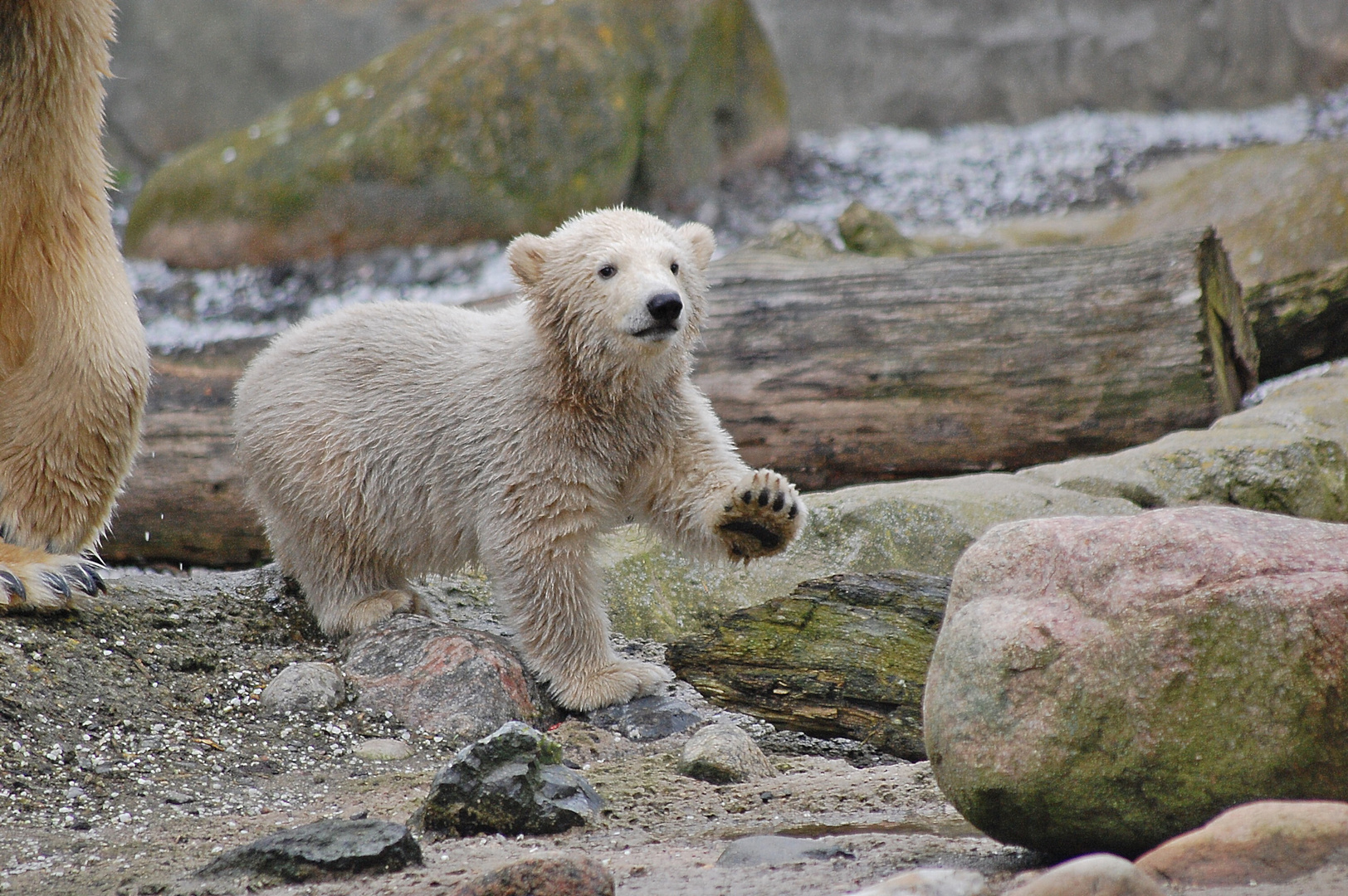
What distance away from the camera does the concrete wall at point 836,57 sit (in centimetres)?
1193

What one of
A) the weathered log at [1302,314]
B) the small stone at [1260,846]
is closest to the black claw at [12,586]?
the small stone at [1260,846]

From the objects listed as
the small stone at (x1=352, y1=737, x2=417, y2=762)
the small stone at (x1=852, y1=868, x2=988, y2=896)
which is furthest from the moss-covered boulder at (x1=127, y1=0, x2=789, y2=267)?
the small stone at (x1=852, y1=868, x2=988, y2=896)

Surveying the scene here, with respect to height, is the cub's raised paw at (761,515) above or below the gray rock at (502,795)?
above

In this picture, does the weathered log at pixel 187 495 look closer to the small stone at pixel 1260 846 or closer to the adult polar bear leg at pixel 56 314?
the adult polar bear leg at pixel 56 314

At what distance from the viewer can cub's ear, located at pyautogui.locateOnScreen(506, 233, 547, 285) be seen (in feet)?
11.7

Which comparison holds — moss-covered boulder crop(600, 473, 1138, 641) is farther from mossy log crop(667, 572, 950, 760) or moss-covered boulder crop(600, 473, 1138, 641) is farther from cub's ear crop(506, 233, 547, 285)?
cub's ear crop(506, 233, 547, 285)

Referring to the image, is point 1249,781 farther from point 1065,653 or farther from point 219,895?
point 219,895

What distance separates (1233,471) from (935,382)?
121 centimetres

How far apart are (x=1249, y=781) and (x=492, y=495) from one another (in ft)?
7.06

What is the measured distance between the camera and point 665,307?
3258mm

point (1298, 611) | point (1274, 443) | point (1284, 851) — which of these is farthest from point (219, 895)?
point (1274, 443)

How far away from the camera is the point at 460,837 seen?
8.63ft

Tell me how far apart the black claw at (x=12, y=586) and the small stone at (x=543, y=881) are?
1932 mm

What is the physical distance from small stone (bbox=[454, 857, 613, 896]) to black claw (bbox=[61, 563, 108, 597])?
6.22 ft
